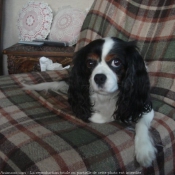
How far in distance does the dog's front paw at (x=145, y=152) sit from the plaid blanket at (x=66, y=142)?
2 centimetres

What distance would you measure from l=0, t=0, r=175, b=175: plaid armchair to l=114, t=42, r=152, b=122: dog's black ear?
0.07m

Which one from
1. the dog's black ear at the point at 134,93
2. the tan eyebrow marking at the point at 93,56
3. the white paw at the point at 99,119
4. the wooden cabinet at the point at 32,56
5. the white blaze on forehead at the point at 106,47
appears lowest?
the wooden cabinet at the point at 32,56

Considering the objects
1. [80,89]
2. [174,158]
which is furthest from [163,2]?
[174,158]

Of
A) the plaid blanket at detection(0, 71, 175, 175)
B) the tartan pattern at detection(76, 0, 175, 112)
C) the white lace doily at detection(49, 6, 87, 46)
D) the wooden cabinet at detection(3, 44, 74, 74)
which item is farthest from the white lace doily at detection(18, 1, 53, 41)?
the plaid blanket at detection(0, 71, 175, 175)

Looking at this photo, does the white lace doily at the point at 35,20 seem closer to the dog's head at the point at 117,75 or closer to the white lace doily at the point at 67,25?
the white lace doily at the point at 67,25

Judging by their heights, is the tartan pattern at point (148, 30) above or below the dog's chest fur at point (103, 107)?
above

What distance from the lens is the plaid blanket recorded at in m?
0.76

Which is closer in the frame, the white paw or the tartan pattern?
the white paw

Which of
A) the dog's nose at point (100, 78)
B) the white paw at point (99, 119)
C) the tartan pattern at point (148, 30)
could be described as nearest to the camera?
the dog's nose at point (100, 78)

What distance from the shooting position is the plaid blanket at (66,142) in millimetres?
756

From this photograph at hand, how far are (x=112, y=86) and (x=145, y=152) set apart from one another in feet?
0.89

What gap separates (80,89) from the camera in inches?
44.8

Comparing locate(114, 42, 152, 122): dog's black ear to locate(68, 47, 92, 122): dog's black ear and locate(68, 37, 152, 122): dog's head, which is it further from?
locate(68, 47, 92, 122): dog's black ear

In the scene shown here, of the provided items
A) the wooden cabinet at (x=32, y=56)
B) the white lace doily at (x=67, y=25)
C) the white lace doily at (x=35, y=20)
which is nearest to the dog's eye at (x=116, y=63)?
the wooden cabinet at (x=32, y=56)
